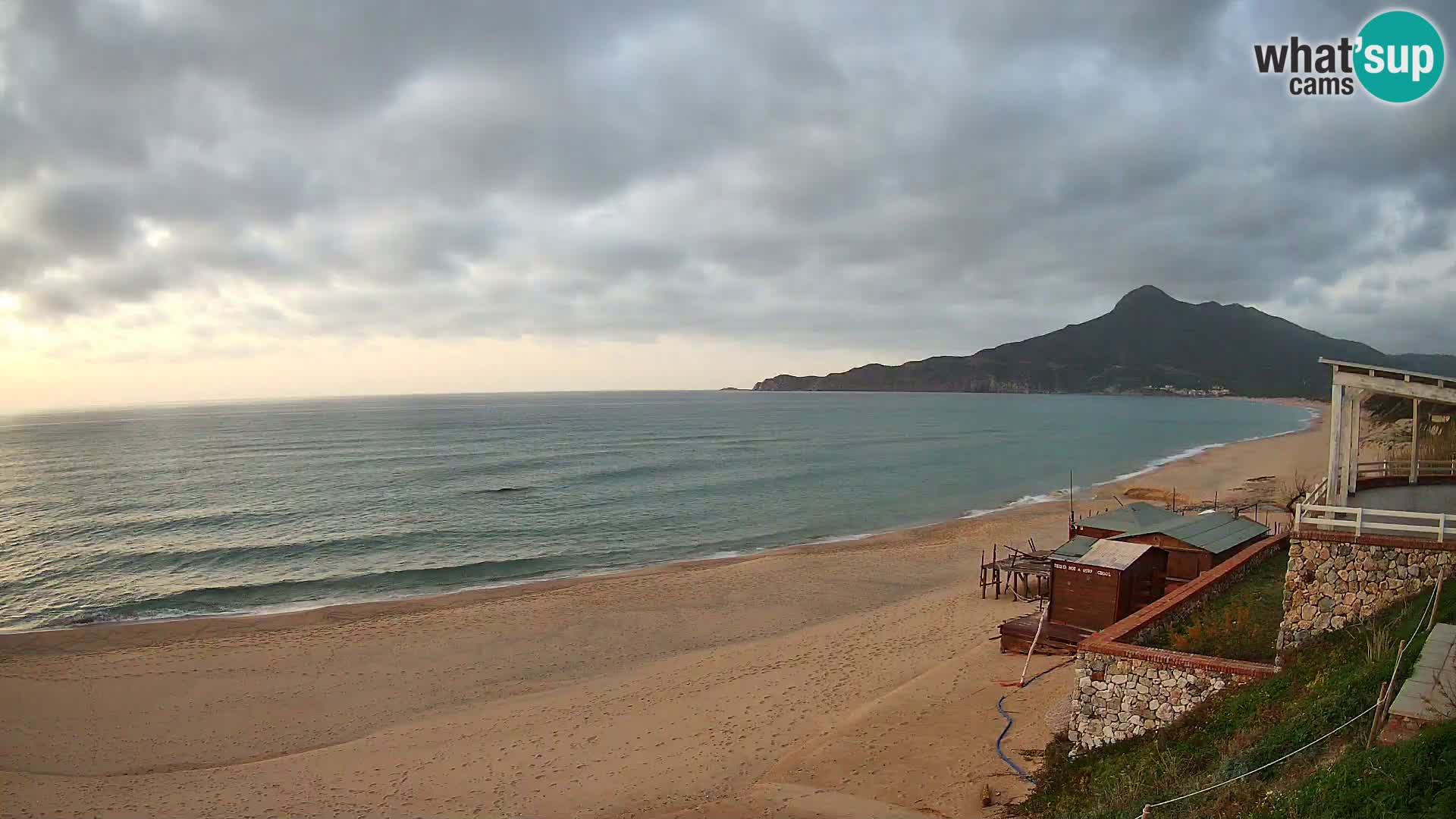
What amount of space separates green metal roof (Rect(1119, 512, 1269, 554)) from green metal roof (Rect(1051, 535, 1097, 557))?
3.63 ft

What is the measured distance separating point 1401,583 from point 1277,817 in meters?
7.03

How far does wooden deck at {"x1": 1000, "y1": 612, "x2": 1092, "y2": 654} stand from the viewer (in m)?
17.3

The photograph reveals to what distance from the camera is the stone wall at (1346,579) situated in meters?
11.0

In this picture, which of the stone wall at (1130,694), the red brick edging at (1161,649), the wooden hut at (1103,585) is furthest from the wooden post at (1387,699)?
the wooden hut at (1103,585)

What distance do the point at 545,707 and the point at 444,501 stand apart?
34.1 m

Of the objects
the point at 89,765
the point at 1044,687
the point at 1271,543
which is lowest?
the point at 89,765

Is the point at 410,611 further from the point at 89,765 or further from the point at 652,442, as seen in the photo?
the point at 652,442

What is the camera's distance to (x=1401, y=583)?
11.1m

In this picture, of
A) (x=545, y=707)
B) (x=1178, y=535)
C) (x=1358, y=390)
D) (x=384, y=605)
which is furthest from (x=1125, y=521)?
(x=384, y=605)

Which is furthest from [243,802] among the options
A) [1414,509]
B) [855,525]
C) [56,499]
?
[56,499]

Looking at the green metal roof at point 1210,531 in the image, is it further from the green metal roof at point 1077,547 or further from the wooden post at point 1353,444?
the wooden post at point 1353,444

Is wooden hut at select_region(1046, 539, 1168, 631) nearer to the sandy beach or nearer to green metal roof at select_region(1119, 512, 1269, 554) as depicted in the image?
the sandy beach

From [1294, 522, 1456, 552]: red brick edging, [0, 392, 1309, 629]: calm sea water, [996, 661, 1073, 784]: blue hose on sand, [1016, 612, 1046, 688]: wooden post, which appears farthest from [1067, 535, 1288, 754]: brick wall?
[0, 392, 1309, 629]: calm sea water

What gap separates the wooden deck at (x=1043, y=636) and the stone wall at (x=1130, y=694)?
531cm
